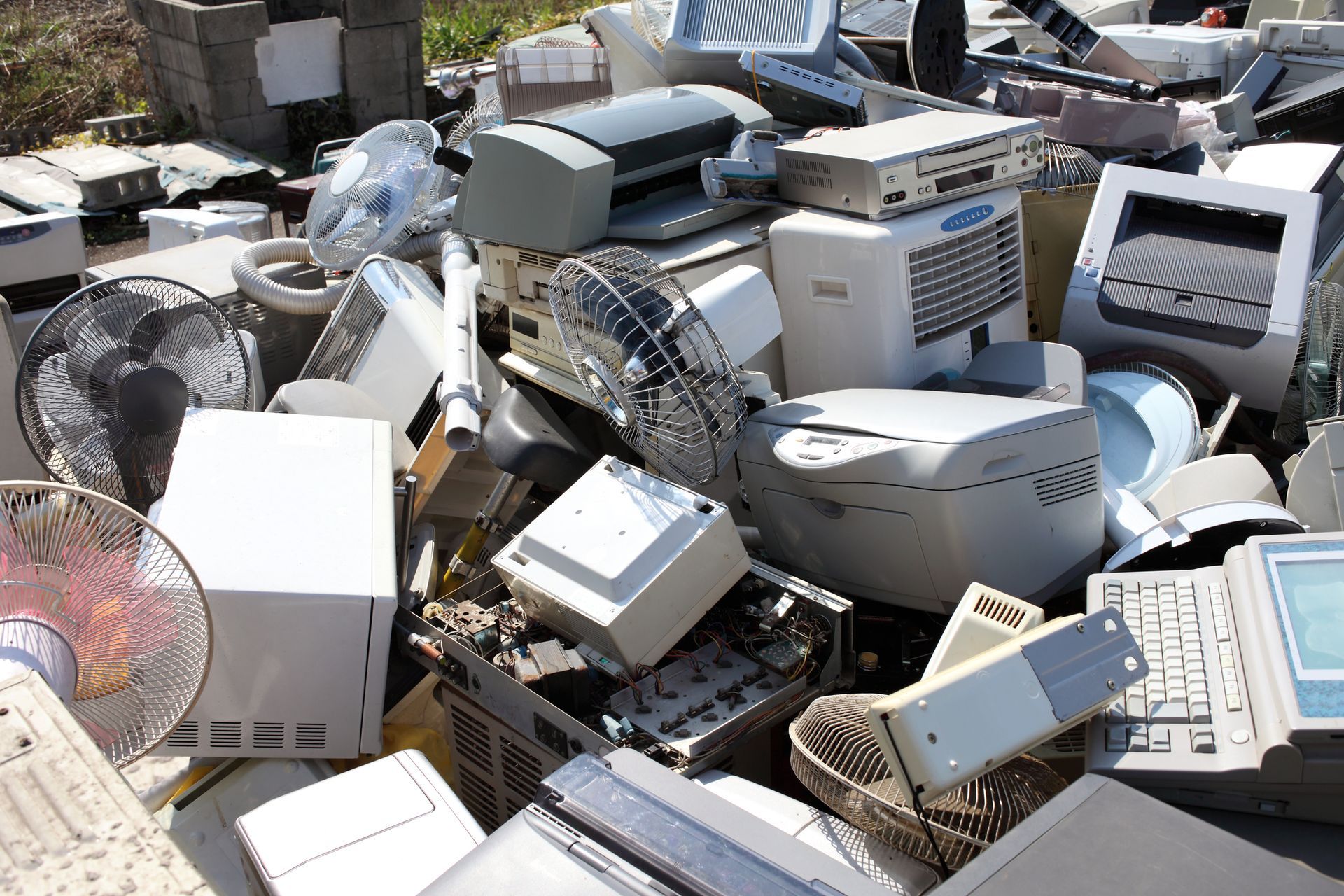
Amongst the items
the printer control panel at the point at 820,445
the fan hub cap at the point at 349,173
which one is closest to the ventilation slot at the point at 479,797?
the printer control panel at the point at 820,445

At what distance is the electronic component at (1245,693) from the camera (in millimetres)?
1461

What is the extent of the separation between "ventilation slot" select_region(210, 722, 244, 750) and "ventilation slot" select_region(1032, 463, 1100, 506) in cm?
158

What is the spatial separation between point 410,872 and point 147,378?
6.01 feet

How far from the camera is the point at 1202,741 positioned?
1.56 meters

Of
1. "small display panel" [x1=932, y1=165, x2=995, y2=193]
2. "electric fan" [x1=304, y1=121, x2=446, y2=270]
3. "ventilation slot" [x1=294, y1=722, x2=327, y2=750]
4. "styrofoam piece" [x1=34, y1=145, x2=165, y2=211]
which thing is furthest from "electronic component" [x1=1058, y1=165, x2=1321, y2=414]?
"styrofoam piece" [x1=34, y1=145, x2=165, y2=211]

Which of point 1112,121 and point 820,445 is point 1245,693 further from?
point 1112,121

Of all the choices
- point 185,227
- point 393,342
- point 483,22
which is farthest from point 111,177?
point 393,342

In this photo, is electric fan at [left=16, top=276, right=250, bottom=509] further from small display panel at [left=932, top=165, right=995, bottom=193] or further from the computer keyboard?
the computer keyboard

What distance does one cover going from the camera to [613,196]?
2.80m

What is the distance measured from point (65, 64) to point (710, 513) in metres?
8.97

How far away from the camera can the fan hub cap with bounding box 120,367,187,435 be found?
2906mm

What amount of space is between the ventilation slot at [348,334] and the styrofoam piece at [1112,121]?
88.0 inches

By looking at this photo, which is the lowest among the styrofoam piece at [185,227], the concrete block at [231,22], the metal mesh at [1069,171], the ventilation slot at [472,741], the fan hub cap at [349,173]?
the ventilation slot at [472,741]

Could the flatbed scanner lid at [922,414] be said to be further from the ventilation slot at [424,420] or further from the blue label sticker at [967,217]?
the ventilation slot at [424,420]
